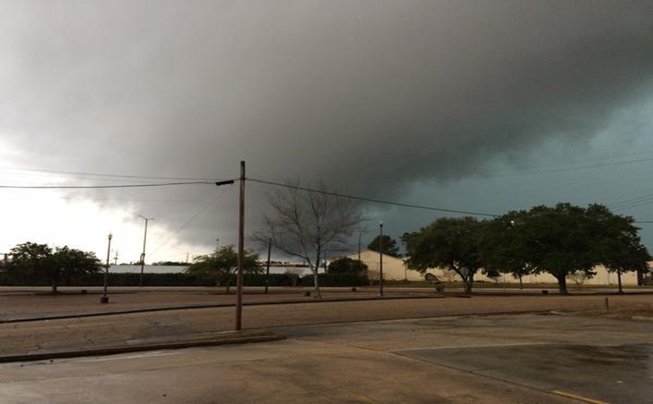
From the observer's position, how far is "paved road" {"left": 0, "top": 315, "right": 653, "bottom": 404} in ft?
27.0

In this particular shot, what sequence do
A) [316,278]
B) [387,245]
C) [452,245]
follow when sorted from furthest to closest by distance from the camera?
[387,245] → [452,245] → [316,278]

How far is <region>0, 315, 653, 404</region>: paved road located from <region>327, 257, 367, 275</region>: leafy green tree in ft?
248

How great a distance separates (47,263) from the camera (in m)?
51.8

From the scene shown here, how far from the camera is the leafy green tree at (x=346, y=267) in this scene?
306ft

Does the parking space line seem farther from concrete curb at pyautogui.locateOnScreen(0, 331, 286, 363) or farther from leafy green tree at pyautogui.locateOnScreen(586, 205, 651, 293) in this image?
leafy green tree at pyautogui.locateOnScreen(586, 205, 651, 293)

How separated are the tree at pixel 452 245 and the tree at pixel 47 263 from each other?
1576 inches

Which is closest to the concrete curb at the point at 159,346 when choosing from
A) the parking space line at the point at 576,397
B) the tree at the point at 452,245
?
the parking space line at the point at 576,397

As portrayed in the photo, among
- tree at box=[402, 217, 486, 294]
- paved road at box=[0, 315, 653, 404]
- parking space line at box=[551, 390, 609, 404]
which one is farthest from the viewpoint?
tree at box=[402, 217, 486, 294]

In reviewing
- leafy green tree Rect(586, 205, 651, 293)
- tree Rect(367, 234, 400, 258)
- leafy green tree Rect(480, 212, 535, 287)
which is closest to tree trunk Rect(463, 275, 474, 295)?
leafy green tree Rect(480, 212, 535, 287)

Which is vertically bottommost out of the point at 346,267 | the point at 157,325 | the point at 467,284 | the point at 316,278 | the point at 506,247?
the point at 157,325

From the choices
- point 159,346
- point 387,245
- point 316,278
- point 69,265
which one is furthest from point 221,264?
point 387,245

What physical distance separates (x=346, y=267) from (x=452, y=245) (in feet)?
109

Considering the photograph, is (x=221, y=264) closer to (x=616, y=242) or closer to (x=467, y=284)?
(x=467, y=284)

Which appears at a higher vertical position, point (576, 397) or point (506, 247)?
point (506, 247)
